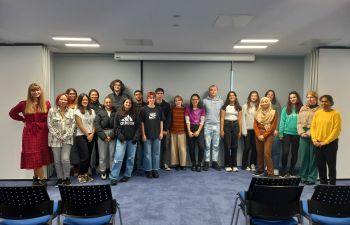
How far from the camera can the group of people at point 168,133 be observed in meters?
4.67

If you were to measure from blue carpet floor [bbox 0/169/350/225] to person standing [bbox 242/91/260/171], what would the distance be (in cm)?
34

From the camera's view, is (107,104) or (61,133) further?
(107,104)

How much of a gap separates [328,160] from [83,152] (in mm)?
4104

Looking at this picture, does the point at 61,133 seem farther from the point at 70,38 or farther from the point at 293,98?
the point at 293,98

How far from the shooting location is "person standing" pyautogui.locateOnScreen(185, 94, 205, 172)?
588 cm

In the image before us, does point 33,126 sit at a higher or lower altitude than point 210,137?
higher

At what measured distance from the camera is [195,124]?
589 cm

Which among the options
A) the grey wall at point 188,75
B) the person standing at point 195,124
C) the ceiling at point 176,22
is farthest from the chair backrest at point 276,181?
the grey wall at point 188,75

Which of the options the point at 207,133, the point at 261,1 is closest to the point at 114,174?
the point at 207,133

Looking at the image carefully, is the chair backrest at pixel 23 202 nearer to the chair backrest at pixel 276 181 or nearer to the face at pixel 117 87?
the chair backrest at pixel 276 181

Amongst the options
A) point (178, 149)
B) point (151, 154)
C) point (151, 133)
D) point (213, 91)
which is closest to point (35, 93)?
point (151, 133)

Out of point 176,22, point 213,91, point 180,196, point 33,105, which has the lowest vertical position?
point 180,196

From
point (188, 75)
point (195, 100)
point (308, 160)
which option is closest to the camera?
point (308, 160)

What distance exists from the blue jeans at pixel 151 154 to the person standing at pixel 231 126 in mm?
1466
